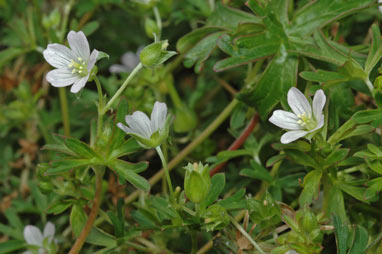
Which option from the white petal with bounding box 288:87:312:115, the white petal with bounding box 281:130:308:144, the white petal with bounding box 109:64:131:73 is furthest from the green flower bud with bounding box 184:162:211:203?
the white petal with bounding box 109:64:131:73

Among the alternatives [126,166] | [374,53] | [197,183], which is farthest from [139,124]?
[374,53]

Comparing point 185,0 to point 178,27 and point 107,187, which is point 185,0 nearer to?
point 178,27

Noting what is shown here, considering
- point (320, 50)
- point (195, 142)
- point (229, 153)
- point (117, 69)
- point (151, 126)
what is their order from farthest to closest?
point (117, 69) < point (195, 142) < point (229, 153) < point (320, 50) < point (151, 126)

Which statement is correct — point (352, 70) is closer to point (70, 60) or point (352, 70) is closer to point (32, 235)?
point (70, 60)

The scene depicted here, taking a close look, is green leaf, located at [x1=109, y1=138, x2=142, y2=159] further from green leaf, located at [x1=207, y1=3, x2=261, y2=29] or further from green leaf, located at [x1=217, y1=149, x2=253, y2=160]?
green leaf, located at [x1=207, y1=3, x2=261, y2=29]

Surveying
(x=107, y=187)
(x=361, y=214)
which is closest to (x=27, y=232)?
(x=107, y=187)

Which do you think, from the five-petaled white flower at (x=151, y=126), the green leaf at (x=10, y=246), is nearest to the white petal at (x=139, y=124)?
the five-petaled white flower at (x=151, y=126)

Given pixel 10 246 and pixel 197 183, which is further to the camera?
pixel 10 246
